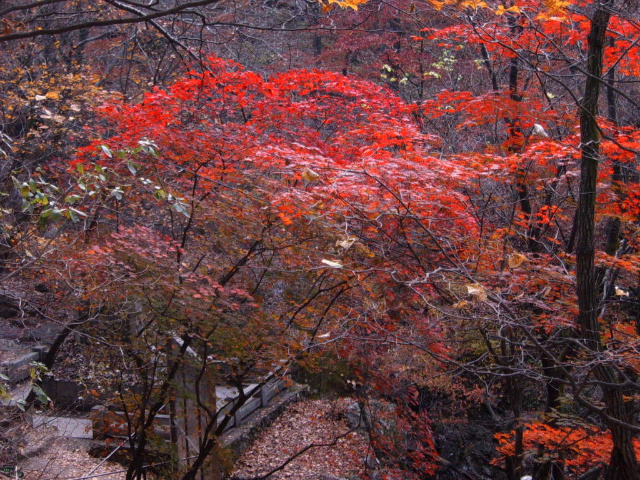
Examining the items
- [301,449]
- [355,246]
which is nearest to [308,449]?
[301,449]

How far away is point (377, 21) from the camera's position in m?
15.9

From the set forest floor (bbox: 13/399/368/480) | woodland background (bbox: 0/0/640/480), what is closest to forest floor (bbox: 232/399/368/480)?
forest floor (bbox: 13/399/368/480)

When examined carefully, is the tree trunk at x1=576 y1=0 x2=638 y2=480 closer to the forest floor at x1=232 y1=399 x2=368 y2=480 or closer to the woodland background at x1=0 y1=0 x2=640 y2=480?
the woodland background at x1=0 y1=0 x2=640 y2=480

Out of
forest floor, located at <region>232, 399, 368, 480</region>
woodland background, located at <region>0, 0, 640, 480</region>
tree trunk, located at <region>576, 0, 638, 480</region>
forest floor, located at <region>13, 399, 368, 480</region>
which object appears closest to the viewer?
tree trunk, located at <region>576, 0, 638, 480</region>

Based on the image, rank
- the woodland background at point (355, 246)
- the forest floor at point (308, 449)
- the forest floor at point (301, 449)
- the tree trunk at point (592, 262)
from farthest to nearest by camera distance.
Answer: the forest floor at point (308, 449)
the forest floor at point (301, 449)
the woodland background at point (355, 246)
the tree trunk at point (592, 262)

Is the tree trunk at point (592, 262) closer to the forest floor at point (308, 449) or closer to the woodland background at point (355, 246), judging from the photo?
the woodland background at point (355, 246)

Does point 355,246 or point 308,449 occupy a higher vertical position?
point 355,246

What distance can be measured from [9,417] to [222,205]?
118 inches

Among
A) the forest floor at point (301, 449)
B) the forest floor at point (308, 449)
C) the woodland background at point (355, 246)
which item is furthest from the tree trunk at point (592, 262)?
the forest floor at point (308, 449)

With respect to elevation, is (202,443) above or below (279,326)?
below

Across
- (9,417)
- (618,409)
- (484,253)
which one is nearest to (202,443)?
(9,417)

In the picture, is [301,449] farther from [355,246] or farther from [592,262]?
[592,262]

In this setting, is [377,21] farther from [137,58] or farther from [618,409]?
[618,409]

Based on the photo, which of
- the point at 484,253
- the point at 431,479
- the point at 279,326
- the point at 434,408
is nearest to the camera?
the point at 484,253
